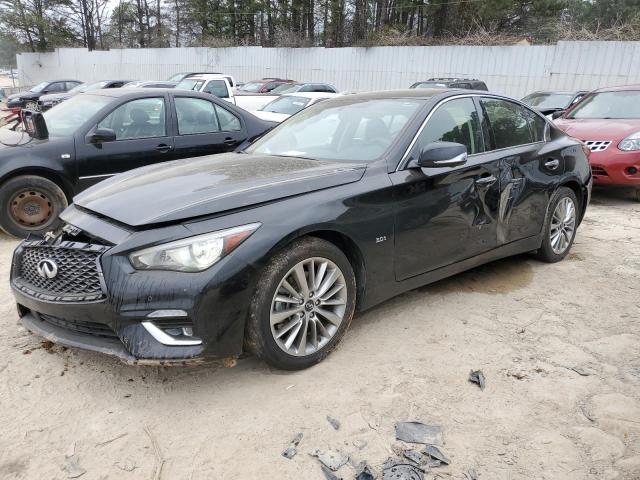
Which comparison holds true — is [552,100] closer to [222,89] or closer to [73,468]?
[222,89]

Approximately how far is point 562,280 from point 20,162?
17.6 feet

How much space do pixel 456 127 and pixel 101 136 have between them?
3866mm

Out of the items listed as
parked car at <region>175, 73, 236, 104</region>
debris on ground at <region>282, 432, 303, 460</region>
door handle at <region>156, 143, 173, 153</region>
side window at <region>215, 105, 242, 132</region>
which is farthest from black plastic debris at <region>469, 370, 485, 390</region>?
parked car at <region>175, 73, 236, 104</region>

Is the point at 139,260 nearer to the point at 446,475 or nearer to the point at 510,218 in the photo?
the point at 446,475

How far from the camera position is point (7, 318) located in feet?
12.4

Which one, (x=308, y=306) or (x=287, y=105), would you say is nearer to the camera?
(x=308, y=306)

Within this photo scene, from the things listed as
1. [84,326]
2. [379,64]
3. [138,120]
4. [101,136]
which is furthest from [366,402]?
[379,64]

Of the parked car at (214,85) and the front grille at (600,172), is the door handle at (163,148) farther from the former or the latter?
the parked car at (214,85)

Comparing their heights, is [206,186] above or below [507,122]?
below

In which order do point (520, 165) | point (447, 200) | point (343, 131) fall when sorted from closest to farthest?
point (447, 200), point (343, 131), point (520, 165)

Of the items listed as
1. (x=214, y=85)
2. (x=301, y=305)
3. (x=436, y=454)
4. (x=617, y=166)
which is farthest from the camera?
(x=214, y=85)

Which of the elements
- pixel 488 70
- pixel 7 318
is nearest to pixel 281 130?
pixel 7 318

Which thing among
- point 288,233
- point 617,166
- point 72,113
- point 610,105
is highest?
point 610,105

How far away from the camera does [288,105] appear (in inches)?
520
